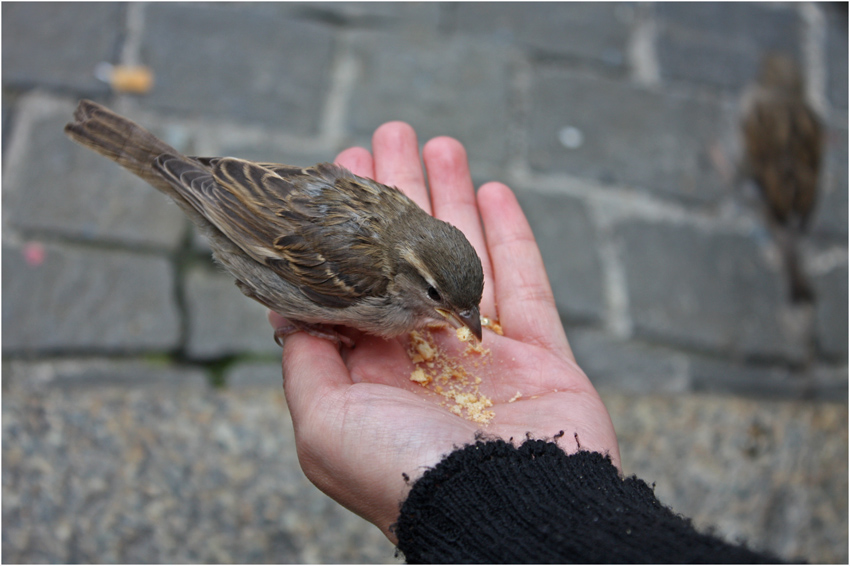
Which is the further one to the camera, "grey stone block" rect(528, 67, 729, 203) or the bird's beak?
"grey stone block" rect(528, 67, 729, 203)

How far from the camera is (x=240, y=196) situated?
3480 mm

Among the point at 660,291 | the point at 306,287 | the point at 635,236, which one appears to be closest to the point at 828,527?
the point at 660,291

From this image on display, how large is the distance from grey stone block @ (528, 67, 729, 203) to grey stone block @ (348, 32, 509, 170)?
353mm

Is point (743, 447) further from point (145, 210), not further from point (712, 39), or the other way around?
point (145, 210)

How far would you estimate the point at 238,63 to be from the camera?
5.95 m

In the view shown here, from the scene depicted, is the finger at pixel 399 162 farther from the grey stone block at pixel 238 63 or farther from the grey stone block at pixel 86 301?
the grey stone block at pixel 86 301

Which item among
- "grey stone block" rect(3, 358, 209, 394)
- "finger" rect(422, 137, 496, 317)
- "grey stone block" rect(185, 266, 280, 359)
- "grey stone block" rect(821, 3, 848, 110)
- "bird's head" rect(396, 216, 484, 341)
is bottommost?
"grey stone block" rect(3, 358, 209, 394)

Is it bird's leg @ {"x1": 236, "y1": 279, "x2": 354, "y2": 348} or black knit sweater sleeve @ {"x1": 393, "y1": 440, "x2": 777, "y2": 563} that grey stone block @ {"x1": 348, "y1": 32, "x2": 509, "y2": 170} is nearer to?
bird's leg @ {"x1": 236, "y1": 279, "x2": 354, "y2": 348}

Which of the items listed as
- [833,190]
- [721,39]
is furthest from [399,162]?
[833,190]

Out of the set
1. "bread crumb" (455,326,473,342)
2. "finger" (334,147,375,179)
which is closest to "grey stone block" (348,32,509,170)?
"finger" (334,147,375,179)

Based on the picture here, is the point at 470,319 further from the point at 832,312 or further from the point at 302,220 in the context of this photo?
the point at 832,312

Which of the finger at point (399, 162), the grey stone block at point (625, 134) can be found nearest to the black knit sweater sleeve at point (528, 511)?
the finger at point (399, 162)

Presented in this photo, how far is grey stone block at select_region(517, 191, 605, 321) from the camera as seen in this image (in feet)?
17.7

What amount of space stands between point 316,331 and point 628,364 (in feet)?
9.12
